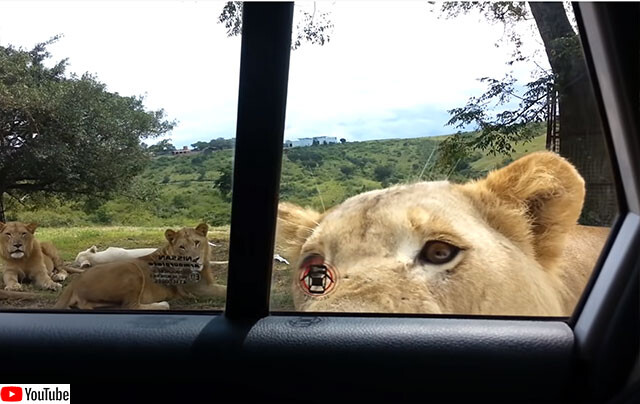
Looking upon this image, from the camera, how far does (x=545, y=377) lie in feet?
5.98

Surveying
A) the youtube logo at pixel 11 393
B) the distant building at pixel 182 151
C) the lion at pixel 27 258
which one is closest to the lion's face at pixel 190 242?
the distant building at pixel 182 151

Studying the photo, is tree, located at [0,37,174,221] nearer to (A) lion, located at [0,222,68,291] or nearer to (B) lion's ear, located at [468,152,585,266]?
(A) lion, located at [0,222,68,291]

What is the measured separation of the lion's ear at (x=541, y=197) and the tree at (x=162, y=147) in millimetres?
962

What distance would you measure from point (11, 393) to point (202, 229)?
0.73 metres

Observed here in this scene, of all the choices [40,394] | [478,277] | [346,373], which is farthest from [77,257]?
[478,277]

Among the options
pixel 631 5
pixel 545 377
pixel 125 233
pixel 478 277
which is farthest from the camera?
pixel 125 233

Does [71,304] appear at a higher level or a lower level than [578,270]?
lower

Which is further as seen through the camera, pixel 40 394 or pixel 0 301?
pixel 0 301

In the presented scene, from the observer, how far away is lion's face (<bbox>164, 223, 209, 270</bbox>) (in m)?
2.06

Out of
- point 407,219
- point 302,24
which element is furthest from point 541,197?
point 302,24

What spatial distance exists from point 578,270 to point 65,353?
156 centimetres

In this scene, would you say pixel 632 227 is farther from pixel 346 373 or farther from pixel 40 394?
pixel 40 394

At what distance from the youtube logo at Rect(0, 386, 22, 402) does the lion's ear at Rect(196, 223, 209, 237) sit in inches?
27.2

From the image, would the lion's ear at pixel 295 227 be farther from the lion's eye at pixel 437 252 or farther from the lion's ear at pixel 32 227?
the lion's ear at pixel 32 227
